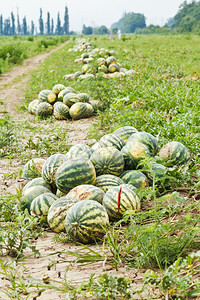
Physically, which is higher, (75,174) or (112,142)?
Answer: (112,142)

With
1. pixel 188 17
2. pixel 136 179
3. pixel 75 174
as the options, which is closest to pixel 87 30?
pixel 188 17

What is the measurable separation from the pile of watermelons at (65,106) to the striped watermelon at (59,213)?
3970 millimetres

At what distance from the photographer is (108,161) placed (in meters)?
3.04

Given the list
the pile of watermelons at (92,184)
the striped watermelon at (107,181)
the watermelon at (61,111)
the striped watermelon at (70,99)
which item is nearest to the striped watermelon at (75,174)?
the pile of watermelons at (92,184)

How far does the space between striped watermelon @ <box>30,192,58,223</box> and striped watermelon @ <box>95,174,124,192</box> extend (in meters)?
0.48

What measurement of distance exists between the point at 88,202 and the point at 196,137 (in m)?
1.94

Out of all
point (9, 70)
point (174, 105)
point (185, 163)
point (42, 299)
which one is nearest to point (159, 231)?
point (42, 299)

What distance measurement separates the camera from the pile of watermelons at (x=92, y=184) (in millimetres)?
2391

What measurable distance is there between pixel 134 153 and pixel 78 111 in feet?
11.2

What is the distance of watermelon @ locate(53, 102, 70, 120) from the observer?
21.5 feet

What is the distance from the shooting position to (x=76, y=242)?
2.23 metres

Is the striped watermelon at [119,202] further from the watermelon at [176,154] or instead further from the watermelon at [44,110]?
the watermelon at [44,110]

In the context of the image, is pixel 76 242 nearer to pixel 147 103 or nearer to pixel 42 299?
pixel 42 299

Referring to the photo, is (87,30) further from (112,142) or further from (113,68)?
(112,142)
